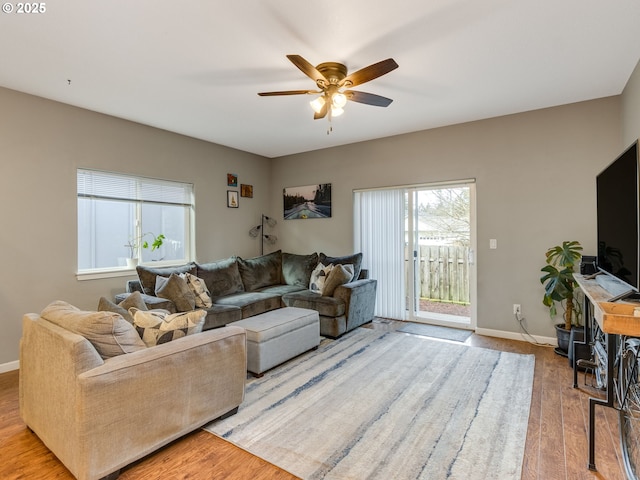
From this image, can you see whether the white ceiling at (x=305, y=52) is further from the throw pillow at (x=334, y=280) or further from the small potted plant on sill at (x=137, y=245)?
the throw pillow at (x=334, y=280)

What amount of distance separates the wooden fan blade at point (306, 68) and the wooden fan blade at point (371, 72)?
18cm

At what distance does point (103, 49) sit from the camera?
2432 millimetres

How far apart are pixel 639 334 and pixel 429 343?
2428 millimetres

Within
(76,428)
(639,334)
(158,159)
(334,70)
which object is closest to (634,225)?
(639,334)

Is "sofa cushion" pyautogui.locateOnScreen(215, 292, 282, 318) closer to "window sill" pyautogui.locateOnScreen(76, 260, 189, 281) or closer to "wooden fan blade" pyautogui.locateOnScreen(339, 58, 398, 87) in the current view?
"window sill" pyautogui.locateOnScreen(76, 260, 189, 281)

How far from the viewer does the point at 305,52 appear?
251 centimetres

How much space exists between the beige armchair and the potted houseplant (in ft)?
10.3

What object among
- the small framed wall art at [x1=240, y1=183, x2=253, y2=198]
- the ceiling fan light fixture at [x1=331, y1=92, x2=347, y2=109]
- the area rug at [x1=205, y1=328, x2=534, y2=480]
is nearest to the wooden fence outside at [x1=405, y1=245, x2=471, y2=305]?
the area rug at [x1=205, y1=328, x2=534, y2=480]

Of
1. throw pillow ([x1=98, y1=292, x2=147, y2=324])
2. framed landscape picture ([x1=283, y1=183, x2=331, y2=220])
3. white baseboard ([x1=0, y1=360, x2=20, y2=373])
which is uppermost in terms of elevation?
framed landscape picture ([x1=283, y1=183, x2=331, y2=220])

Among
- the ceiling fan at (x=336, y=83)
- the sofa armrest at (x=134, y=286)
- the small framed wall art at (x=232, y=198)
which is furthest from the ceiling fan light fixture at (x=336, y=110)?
the small framed wall art at (x=232, y=198)

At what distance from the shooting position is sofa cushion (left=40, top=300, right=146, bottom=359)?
1.73 m

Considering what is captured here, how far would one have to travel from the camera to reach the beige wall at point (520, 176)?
3510 millimetres

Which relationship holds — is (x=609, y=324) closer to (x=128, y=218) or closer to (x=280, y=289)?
(x=280, y=289)

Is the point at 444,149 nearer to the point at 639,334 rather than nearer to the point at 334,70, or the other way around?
the point at 334,70
